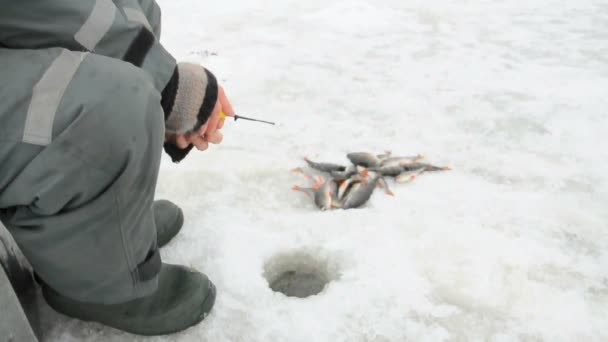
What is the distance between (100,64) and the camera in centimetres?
150

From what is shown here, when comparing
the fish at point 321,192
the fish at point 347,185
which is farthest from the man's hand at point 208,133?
the fish at point 347,185

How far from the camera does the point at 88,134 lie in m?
1.42

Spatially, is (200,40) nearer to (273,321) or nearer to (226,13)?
(226,13)

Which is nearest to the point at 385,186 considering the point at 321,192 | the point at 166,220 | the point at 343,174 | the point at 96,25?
the point at 343,174

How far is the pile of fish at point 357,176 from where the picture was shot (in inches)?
110

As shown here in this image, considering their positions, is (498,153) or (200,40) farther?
(200,40)

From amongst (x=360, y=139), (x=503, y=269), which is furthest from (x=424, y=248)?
(x=360, y=139)

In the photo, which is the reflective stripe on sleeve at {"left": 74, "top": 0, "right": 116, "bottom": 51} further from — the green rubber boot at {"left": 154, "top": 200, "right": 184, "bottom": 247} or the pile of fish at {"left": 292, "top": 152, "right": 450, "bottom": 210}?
the pile of fish at {"left": 292, "top": 152, "right": 450, "bottom": 210}

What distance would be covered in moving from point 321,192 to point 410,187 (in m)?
0.52

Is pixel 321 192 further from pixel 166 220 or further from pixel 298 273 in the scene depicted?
pixel 166 220

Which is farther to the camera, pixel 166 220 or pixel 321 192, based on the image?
pixel 321 192

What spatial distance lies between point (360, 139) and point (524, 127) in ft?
3.76

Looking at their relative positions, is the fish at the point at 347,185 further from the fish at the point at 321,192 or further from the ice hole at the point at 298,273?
the ice hole at the point at 298,273

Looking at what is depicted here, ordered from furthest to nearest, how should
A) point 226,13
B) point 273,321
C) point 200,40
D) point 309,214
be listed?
point 226,13 < point 200,40 < point 309,214 < point 273,321
